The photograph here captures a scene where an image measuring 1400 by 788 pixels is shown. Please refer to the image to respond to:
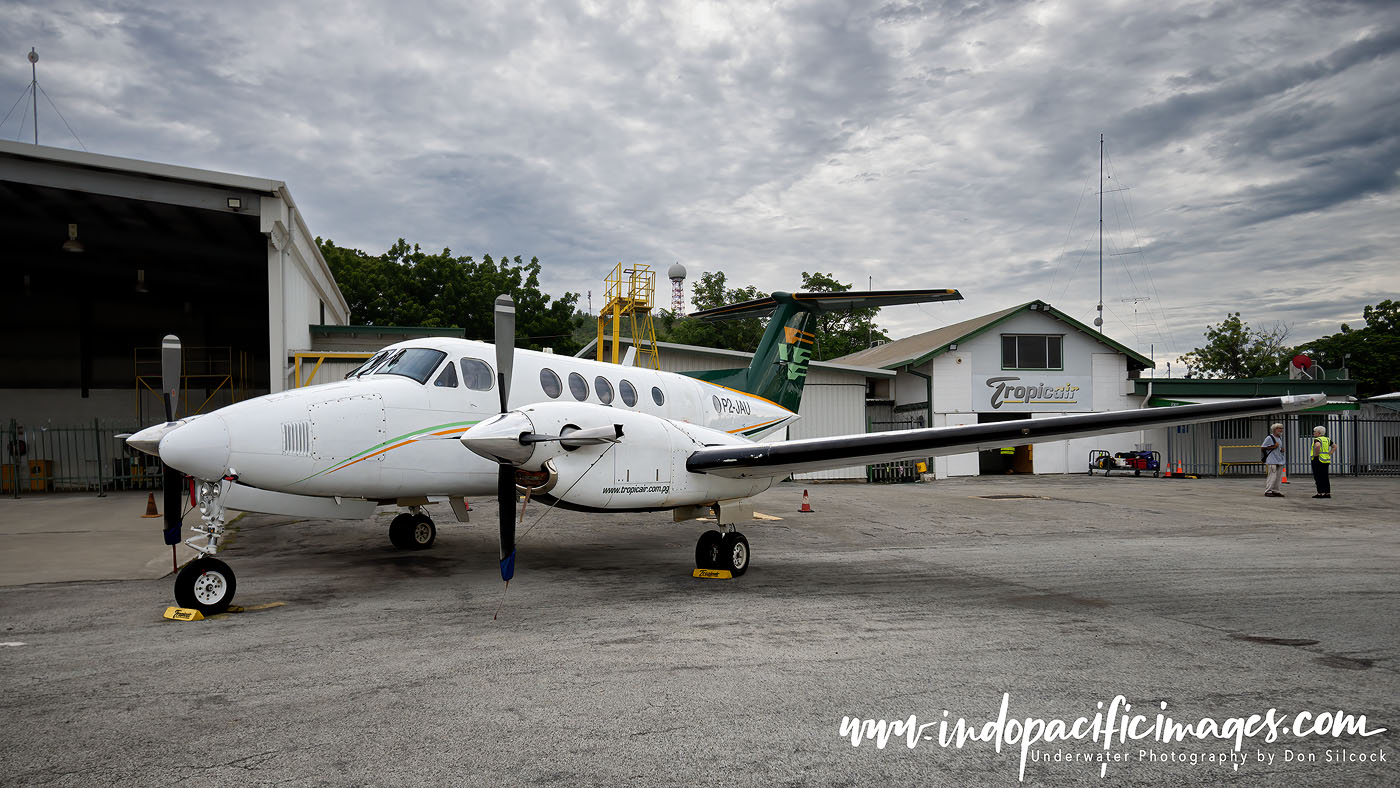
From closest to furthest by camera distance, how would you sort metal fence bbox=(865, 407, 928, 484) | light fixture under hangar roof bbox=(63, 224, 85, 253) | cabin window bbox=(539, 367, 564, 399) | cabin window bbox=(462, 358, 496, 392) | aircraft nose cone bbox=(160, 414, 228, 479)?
aircraft nose cone bbox=(160, 414, 228, 479) → cabin window bbox=(462, 358, 496, 392) → cabin window bbox=(539, 367, 564, 399) → light fixture under hangar roof bbox=(63, 224, 85, 253) → metal fence bbox=(865, 407, 928, 484)

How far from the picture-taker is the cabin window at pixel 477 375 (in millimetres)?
9078

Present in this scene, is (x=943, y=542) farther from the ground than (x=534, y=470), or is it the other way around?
(x=534, y=470)

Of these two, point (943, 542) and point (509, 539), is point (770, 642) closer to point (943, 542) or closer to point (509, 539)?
point (509, 539)

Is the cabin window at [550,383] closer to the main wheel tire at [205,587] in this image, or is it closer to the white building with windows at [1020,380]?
the main wheel tire at [205,587]

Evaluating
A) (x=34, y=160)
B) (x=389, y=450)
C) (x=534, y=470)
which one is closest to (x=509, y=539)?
(x=534, y=470)

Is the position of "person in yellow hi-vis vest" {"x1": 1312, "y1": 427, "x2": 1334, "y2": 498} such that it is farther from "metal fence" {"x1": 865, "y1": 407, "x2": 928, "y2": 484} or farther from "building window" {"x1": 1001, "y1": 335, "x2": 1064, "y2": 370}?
"building window" {"x1": 1001, "y1": 335, "x2": 1064, "y2": 370}

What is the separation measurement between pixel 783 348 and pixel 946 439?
6979mm

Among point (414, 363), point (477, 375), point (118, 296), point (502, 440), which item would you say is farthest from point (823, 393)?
point (118, 296)

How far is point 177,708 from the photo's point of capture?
14.2ft

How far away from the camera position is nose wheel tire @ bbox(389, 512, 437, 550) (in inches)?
435

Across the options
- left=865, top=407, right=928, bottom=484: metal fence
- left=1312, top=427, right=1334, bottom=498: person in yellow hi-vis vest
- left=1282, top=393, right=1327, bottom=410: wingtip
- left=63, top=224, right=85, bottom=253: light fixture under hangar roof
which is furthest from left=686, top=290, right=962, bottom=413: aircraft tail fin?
left=63, top=224, right=85, bottom=253: light fixture under hangar roof

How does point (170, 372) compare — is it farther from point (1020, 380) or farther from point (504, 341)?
point (1020, 380)

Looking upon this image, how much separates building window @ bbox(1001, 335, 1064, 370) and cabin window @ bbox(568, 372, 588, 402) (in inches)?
927

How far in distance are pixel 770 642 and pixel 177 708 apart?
12.9 feet
